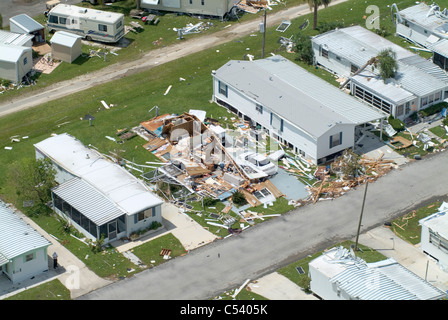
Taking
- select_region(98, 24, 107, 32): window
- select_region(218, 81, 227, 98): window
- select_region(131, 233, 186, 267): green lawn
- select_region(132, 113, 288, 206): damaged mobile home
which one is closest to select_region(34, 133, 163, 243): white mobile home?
select_region(131, 233, 186, 267): green lawn

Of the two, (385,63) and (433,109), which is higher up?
(385,63)

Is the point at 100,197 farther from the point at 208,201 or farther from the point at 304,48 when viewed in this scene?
the point at 304,48

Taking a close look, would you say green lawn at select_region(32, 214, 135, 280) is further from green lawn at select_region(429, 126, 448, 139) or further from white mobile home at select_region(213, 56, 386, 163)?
green lawn at select_region(429, 126, 448, 139)

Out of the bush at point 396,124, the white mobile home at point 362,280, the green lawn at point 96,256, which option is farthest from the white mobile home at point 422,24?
the green lawn at point 96,256

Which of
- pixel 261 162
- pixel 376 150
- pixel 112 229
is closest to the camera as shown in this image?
pixel 112 229

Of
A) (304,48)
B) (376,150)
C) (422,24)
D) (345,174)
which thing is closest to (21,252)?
(345,174)

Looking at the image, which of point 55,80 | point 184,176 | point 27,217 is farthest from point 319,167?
point 55,80
